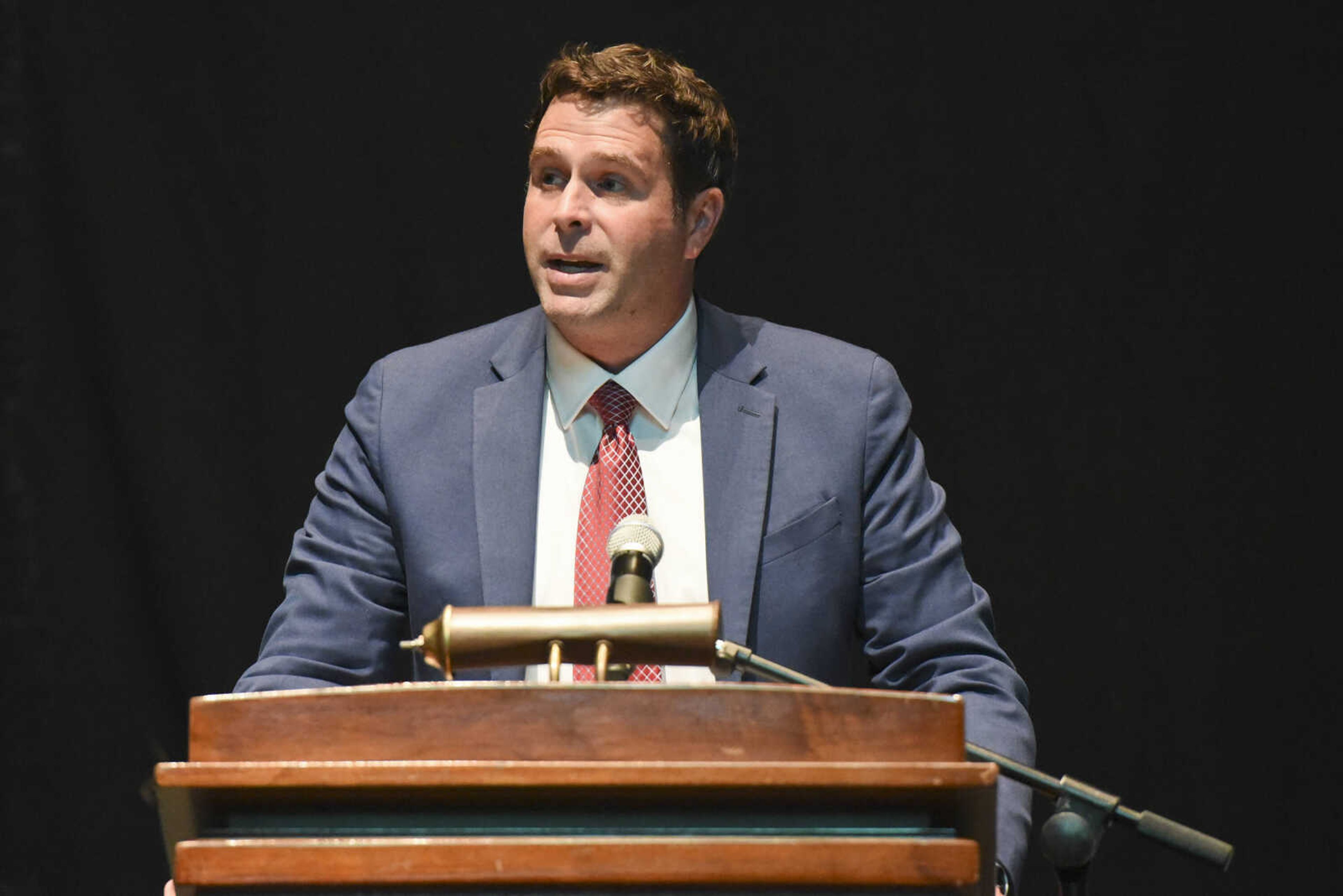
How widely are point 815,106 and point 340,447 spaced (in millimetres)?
1123

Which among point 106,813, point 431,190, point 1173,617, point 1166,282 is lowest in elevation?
point 106,813

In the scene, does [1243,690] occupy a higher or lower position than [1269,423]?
lower

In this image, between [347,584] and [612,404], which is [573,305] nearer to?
[612,404]

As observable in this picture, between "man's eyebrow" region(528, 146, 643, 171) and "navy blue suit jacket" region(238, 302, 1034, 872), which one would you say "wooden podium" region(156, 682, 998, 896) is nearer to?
"navy blue suit jacket" region(238, 302, 1034, 872)

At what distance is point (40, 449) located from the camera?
291 cm

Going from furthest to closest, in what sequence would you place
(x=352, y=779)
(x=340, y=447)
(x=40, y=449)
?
(x=40, y=449) < (x=340, y=447) < (x=352, y=779)

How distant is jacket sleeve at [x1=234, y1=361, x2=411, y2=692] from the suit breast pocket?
1.71 ft

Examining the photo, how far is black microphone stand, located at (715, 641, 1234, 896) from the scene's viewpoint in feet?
4.59

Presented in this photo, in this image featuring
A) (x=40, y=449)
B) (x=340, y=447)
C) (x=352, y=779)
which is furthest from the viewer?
(x=40, y=449)

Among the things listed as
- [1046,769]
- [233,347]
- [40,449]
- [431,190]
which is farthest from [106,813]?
[1046,769]

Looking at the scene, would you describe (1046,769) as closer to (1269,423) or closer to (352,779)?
(1269,423)

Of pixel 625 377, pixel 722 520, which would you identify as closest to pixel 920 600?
pixel 722 520

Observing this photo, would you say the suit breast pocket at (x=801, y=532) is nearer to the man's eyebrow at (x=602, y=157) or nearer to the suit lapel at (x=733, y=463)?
the suit lapel at (x=733, y=463)

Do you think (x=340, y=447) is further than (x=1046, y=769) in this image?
No
